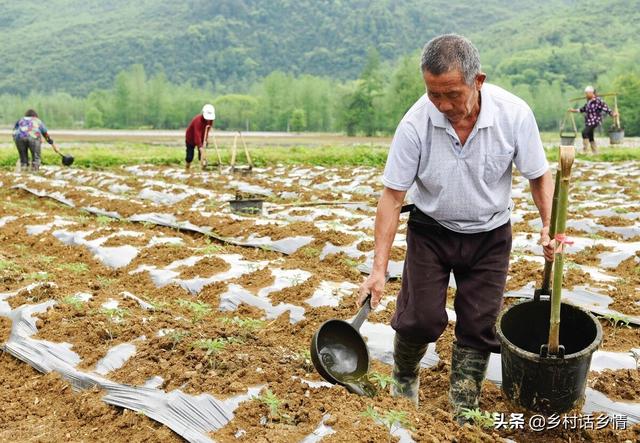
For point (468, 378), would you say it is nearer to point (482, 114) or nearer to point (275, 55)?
point (482, 114)

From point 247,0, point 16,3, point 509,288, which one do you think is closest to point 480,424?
point 509,288

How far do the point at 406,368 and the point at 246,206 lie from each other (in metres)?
5.38

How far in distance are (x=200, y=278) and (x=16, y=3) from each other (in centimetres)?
19066

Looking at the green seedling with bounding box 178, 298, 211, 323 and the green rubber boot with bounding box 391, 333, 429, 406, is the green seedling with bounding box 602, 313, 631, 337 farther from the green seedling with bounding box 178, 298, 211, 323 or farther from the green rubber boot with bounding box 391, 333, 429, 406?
the green seedling with bounding box 178, 298, 211, 323

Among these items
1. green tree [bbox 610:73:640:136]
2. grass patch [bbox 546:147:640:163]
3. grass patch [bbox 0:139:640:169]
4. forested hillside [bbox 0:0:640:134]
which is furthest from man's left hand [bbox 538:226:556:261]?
forested hillside [bbox 0:0:640:134]

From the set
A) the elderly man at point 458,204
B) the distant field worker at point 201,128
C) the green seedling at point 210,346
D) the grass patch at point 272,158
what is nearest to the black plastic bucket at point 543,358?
the elderly man at point 458,204

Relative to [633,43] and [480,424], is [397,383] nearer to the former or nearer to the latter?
[480,424]

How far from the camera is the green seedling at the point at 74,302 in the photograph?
3862mm

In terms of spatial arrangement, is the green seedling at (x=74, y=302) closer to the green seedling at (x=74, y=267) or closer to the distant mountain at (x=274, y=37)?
the green seedling at (x=74, y=267)

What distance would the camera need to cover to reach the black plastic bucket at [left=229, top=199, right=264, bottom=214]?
8055 mm

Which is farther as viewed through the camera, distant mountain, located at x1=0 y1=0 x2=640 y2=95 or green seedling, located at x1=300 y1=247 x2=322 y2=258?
distant mountain, located at x1=0 y1=0 x2=640 y2=95

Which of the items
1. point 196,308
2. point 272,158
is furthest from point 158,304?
point 272,158

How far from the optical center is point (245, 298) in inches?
181

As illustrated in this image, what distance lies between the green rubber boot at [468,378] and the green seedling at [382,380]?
0.28 metres
